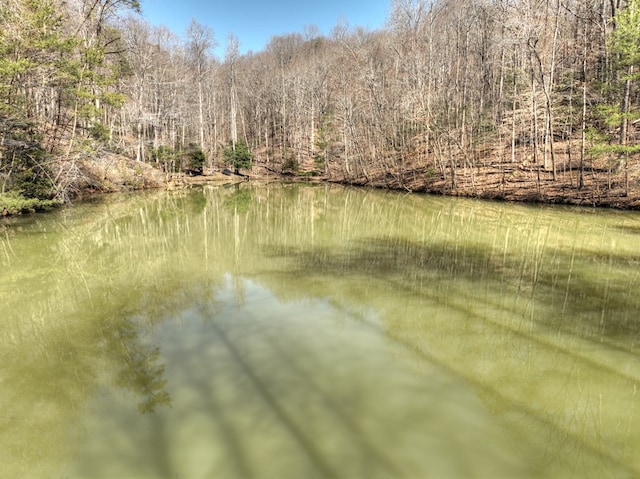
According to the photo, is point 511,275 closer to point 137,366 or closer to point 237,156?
point 137,366

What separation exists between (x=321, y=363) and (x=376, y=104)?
28098 mm

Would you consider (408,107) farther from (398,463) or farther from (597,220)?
(398,463)

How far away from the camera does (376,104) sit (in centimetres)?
2931

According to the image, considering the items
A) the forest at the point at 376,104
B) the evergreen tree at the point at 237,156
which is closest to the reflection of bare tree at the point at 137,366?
the forest at the point at 376,104

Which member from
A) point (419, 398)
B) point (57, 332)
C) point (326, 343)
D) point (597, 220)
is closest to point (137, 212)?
point (57, 332)

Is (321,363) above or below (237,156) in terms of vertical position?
below

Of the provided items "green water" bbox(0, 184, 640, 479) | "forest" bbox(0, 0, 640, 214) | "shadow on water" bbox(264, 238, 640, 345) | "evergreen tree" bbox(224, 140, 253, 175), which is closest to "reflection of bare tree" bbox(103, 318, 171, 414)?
"green water" bbox(0, 184, 640, 479)

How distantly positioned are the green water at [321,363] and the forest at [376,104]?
8127mm

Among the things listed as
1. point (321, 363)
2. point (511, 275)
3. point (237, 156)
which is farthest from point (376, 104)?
point (321, 363)

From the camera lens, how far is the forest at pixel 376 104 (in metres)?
14.2

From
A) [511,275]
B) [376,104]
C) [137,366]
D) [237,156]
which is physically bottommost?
[137,366]

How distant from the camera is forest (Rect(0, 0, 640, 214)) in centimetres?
1417

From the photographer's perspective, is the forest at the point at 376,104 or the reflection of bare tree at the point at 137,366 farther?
the forest at the point at 376,104

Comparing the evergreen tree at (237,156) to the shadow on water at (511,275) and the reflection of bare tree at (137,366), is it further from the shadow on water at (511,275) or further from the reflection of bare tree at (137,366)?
the reflection of bare tree at (137,366)
